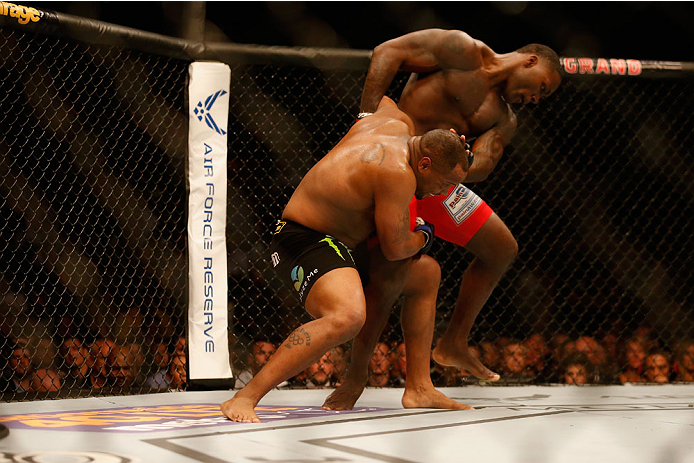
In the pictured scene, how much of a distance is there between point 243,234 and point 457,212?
3.68 feet

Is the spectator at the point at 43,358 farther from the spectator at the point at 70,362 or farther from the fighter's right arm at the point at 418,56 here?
the fighter's right arm at the point at 418,56

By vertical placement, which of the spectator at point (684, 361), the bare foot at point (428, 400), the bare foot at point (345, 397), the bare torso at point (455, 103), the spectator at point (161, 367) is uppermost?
the bare torso at point (455, 103)

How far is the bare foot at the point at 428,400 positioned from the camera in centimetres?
210

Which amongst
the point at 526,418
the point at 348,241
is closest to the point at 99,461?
the point at 348,241

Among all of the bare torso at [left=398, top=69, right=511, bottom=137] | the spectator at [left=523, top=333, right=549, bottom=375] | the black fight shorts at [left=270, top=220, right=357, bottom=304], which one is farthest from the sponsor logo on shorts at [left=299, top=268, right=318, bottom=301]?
the spectator at [left=523, top=333, right=549, bottom=375]

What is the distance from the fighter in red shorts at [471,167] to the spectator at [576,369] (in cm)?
135

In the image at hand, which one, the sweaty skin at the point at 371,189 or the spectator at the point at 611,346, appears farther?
the spectator at the point at 611,346

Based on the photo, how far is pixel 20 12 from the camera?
2180 millimetres

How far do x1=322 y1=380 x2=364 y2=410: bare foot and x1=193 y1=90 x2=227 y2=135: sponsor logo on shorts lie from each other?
107 centimetres

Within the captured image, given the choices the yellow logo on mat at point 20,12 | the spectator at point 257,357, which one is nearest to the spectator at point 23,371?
the spectator at point 257,357

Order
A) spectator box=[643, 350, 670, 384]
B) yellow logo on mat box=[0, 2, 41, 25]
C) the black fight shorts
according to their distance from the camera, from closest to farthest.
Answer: the black fight shorts
yellow logo on mat box=[0, 2, 41, 25]
spectator box=[643, 350, 670, 384]

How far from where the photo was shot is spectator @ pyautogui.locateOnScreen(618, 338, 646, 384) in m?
3.52

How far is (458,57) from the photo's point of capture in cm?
226

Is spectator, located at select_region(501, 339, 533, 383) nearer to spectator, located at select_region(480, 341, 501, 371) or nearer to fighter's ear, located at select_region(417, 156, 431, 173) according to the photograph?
spectator, located at select_region(480, 341, 501, 371)
